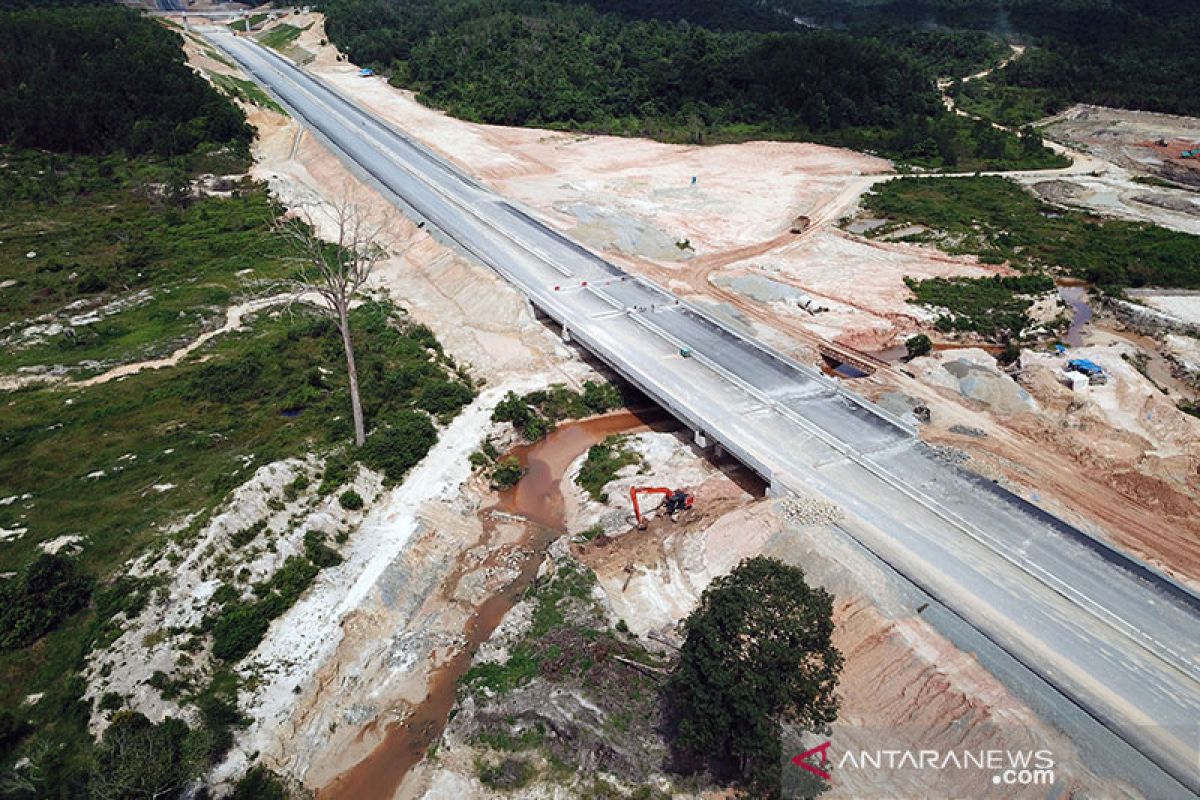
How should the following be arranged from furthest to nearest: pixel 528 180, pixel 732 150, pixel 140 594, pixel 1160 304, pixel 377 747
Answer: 1. pixel 732 150
2. pixel 528 180
3. pixel 1160 304
4. pixel 140 594
5. pixel 377 747

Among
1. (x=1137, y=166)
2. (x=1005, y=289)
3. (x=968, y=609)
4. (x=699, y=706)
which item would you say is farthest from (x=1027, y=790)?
(x=1137, y=166)

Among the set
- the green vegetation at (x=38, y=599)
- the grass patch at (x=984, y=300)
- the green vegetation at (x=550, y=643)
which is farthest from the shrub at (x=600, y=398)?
the green vegetation at (x=38, y=599)

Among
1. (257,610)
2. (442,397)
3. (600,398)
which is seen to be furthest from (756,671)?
(442,397)

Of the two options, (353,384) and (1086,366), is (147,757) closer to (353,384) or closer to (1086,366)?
(353,384)

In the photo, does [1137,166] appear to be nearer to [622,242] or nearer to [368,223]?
[622,242]

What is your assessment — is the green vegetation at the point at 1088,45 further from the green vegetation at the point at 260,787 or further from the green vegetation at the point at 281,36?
the green vegetation at the point at 260,787
